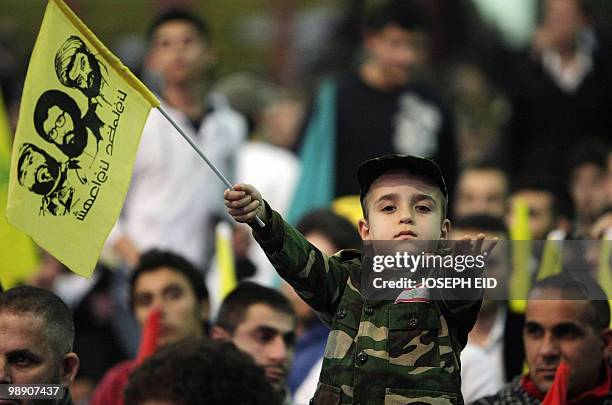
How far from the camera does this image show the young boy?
5.73m

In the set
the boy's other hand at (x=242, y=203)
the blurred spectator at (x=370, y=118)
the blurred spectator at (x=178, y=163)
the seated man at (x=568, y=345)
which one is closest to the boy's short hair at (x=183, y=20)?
the blurred spectator at (x=178, y=163)

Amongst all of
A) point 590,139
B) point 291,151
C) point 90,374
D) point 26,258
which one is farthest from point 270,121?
point 26,258

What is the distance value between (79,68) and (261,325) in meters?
1.85

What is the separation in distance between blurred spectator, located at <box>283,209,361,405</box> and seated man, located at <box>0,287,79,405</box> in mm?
1872

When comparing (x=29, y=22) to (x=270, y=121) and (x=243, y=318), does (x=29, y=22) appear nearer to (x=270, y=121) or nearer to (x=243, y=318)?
(x=270, y=121)

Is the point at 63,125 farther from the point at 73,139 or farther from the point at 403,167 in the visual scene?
the point at 403,167

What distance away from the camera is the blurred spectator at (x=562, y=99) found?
41.2 ft

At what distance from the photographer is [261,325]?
7.79 m

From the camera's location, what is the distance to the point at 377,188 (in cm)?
589

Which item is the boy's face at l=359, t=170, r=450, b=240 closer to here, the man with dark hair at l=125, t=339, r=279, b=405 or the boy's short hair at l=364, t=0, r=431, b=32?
the man with dark hair at l=125, t=339, r=279, b=405

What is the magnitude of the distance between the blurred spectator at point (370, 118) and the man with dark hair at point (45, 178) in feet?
15.0

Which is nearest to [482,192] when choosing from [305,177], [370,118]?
[370,118]

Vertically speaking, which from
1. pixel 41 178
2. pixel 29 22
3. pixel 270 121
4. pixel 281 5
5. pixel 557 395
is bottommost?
pixel 557 395

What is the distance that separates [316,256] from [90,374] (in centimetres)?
490
